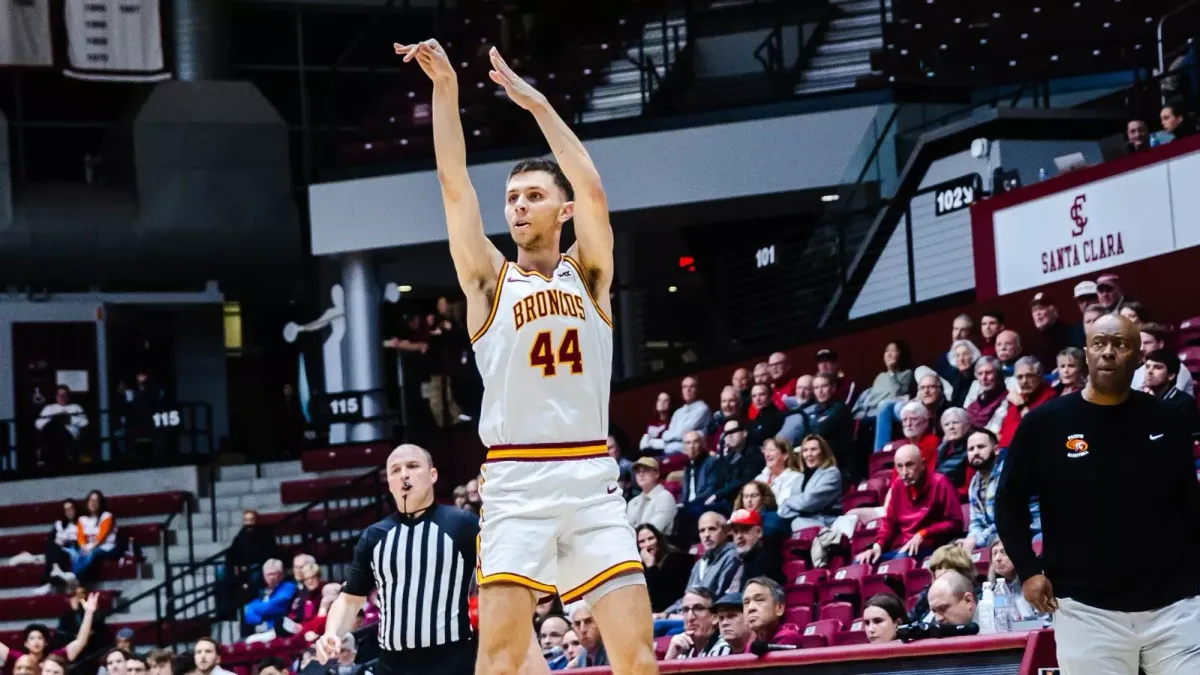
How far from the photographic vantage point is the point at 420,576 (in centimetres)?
789

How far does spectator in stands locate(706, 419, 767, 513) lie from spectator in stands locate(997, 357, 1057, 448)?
259cm

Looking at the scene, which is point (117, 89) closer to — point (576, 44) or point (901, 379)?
point (576, 44)

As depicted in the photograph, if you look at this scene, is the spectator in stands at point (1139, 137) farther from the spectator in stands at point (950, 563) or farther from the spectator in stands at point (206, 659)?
the spectator in stands at point (206, 659)

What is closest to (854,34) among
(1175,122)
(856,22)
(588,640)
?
(856,22)

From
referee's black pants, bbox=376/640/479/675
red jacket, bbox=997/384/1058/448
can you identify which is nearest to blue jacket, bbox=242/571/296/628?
red jacket, bbox=997/384/1058/448

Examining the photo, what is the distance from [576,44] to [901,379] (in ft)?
31.8

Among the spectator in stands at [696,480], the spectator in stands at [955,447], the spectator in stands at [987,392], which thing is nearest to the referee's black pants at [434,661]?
the spectator in stands at [955,447]

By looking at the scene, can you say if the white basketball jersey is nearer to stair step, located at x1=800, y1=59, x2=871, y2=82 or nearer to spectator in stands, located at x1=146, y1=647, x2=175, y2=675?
spectator in stands, located at x1=146, y1=647, x2=175, y2=675

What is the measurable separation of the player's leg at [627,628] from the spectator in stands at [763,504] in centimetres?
618

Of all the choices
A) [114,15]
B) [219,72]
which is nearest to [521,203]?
[114,15]

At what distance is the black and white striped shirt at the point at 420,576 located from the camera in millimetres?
7863

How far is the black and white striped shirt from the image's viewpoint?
786 centimetres

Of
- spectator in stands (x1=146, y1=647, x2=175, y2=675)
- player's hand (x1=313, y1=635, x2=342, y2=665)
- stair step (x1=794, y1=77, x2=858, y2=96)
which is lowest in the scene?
spectator in stands (x1=146, y1=647, x2=175, y2=675)

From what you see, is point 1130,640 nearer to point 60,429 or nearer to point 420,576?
point 420,576
